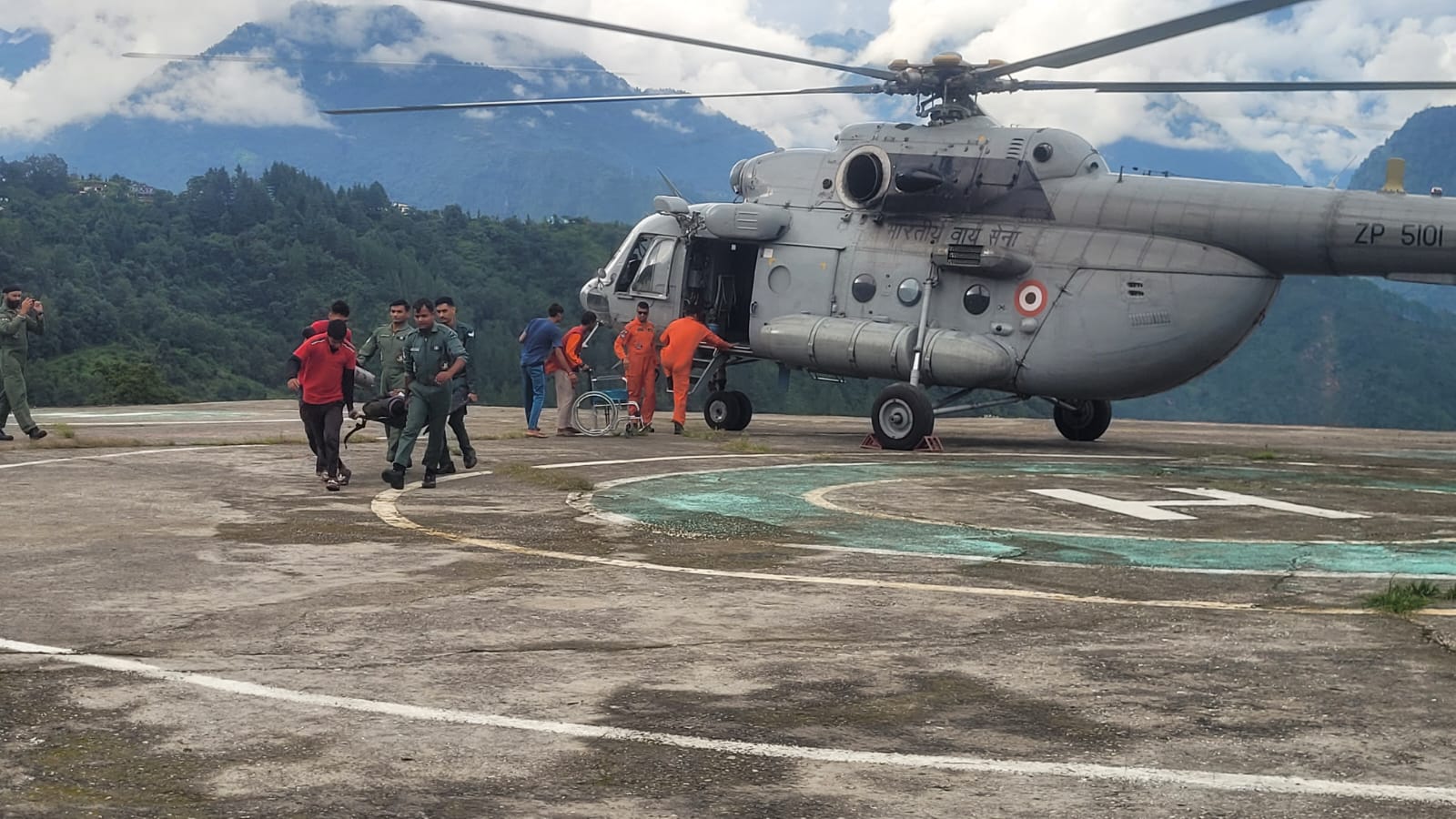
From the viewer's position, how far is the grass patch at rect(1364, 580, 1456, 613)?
7922 millimetres

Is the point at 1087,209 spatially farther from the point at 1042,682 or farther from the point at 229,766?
the point at 229,766

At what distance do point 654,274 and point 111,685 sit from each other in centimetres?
1723

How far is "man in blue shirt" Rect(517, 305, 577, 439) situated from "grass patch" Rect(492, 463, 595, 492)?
4744 mm

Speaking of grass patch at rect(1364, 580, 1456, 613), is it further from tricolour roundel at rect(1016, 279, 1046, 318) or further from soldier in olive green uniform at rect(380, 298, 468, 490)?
tricolour roundel at rect(1016, 279, 1046, 318)

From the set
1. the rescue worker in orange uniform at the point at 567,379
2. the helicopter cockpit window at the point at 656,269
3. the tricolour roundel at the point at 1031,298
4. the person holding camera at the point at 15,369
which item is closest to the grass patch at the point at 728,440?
the rescue worker in orange uniform at the point at 567,379

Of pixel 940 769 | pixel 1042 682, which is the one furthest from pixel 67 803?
pixel 1042 682

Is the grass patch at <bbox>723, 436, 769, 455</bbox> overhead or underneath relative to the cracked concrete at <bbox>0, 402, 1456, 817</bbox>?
overhead

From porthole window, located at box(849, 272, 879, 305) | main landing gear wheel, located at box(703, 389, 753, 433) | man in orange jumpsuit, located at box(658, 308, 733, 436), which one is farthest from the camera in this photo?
main landing gear wheel, located at box(703, 389, 753, 433)

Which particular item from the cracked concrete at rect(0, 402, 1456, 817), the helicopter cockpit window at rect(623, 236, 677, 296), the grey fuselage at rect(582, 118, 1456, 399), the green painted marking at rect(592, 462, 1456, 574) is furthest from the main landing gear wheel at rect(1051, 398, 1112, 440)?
the cracked concrete at rect(0, 402, 1456, 817)

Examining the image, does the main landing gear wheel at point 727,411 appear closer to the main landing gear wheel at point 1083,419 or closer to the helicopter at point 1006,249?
the helicopter at point 1006,249

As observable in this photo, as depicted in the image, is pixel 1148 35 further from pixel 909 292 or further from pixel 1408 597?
pixel 1408 597

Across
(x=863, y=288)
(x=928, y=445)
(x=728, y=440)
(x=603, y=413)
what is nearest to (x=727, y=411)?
(x=728, y=440)

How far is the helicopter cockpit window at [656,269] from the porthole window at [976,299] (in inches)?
192

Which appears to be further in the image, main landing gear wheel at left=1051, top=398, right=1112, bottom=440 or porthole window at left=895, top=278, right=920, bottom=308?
main landing gear wheel at left=1051, top=398, right=1112, bottom=440
